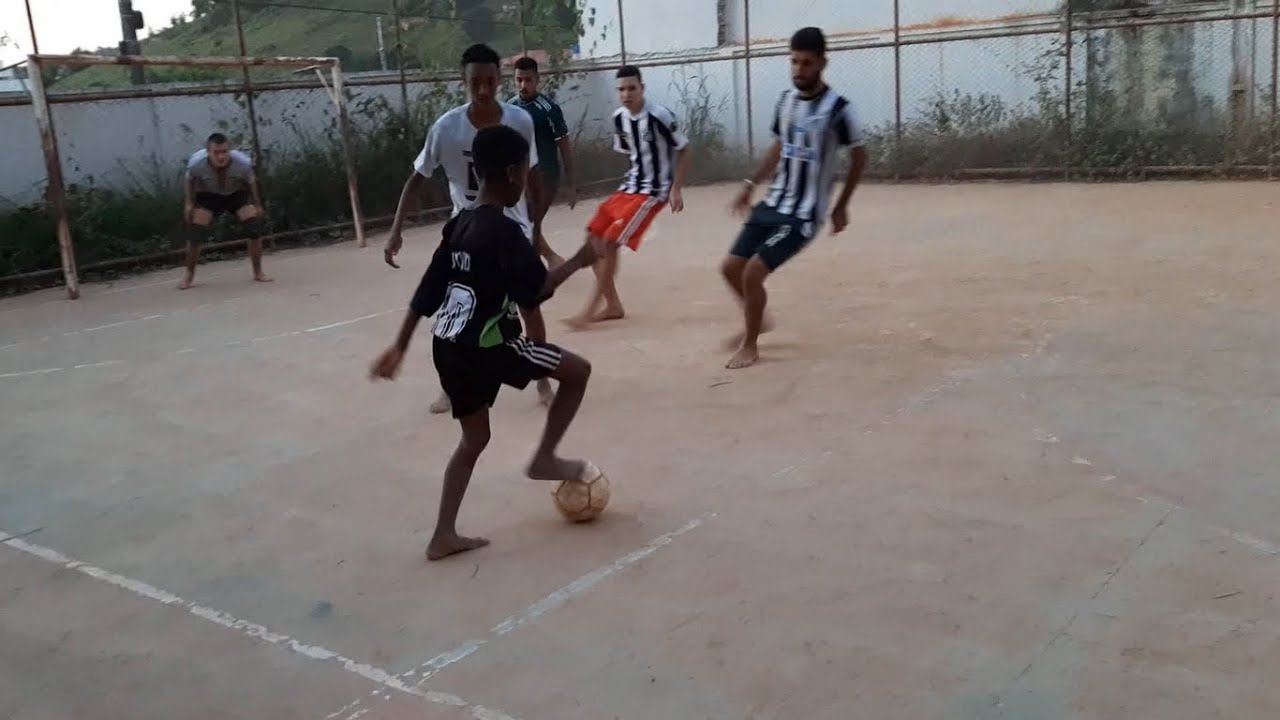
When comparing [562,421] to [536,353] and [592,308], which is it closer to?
[536,353]

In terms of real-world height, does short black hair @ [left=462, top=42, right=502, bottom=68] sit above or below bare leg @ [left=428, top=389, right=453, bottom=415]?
above

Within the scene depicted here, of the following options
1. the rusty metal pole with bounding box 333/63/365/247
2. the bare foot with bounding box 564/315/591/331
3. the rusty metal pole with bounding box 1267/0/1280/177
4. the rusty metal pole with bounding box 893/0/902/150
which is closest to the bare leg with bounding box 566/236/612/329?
the bare foot with bounding box 564/315/591/331

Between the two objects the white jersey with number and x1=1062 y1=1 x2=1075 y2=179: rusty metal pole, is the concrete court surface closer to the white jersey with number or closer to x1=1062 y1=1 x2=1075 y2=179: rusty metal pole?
the white jersey with number

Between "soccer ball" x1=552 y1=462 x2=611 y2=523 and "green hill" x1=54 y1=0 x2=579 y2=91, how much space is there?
40.6 ft

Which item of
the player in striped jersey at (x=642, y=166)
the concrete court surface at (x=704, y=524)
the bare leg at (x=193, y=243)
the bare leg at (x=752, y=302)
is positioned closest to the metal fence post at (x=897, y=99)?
the concrete court surface at (x=704, y=524)

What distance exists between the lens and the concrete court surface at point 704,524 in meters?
3.35

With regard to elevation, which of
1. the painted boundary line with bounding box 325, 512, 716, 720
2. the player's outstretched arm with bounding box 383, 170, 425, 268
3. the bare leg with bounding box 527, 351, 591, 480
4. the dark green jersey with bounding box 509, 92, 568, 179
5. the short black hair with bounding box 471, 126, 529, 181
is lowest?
the painted boundary line with bounding box 325, 512, 716, 720

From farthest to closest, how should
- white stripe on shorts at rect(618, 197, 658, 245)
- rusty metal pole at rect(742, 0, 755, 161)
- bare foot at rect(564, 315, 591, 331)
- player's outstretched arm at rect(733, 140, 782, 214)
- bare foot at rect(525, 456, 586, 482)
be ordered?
rusty metal pole at rect(742, 0, 755, 161) → bare foot at rect(564, 315, 591, 331) → white stripe on shorts at rect(618, 197, 658, 245) → player's outstretched arm at rect(733, 140, 782, 214) → bare foot at rect(525, 456, 586, 482)

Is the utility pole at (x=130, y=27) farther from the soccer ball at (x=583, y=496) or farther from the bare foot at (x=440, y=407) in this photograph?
the soccer ball at (x=583, y=496)

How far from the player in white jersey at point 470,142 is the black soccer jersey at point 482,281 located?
1564 mm

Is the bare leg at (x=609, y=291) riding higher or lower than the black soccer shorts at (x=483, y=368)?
lower

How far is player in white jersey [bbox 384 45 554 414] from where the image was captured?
226 inches

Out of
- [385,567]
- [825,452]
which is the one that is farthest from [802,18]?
[385,567]

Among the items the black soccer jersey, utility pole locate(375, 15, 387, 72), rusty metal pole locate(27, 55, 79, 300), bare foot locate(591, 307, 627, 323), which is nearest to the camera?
the black soccer jersey
